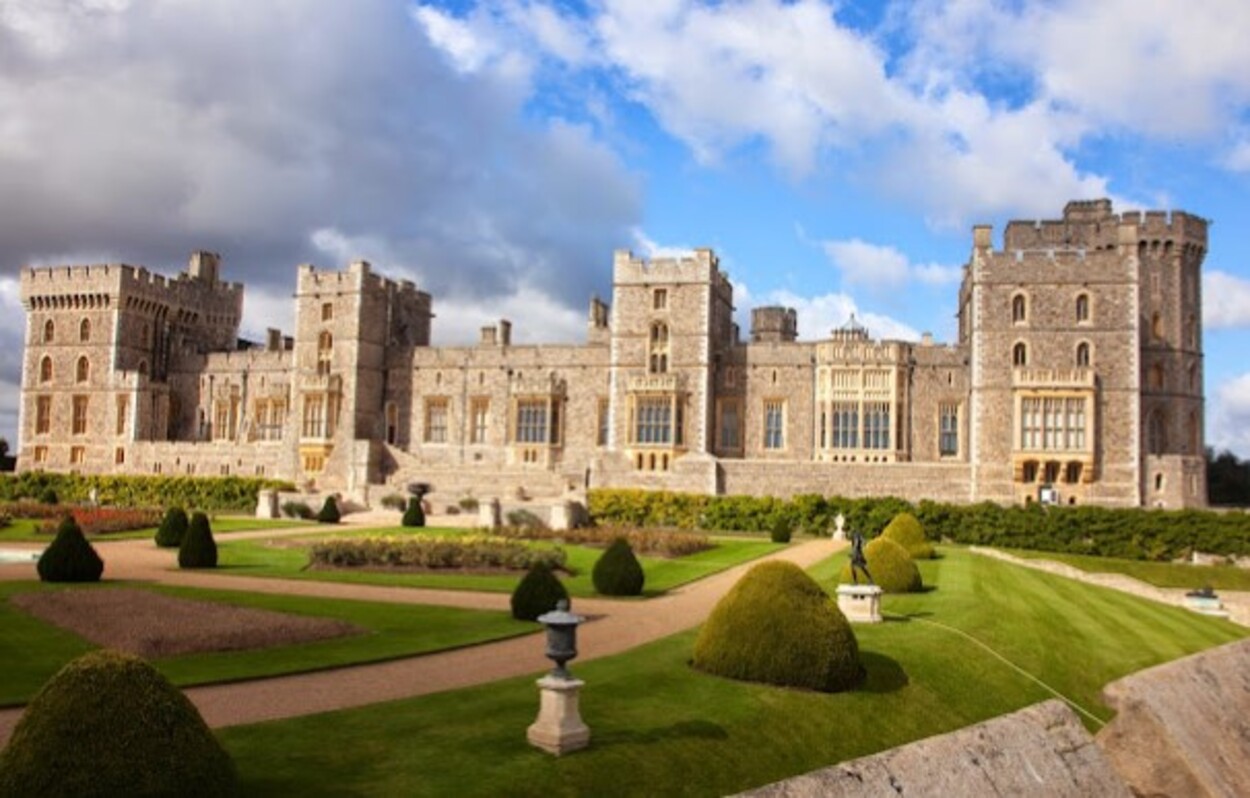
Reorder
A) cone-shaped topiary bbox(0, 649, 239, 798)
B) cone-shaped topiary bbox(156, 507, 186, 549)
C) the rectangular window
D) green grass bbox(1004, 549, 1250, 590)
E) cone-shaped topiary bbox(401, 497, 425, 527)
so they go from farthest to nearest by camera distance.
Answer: the rectangular window < cone-shaped topiary bbox(401, 497, 425, 527) < green grass bbox(1004, 549, 1250, 590) < cone-shaped topiary bbox(156, 507, 186, 549) < cone-shaped topiary bbox(0, 649, 239, 798)

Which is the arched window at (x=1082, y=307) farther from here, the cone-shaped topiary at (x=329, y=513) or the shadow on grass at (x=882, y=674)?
the shadow on grass at (x=882, y=674)

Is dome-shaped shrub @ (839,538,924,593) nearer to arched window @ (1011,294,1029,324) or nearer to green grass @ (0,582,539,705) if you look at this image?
green grass @ (0,582,539,705)

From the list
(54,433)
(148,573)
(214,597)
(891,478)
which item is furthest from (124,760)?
(54,433)

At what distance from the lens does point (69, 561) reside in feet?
68.0

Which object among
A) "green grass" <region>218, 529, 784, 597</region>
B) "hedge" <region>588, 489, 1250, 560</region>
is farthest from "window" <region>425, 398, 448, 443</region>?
"green grass" <region>218, 529, 784, 597</region>

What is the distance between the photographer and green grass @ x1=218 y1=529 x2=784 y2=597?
74.5ft

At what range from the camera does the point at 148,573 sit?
23.0m

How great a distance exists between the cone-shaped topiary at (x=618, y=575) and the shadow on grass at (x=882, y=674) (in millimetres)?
7262

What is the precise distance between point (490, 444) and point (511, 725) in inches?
1671

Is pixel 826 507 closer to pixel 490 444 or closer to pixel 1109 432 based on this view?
pixel 1109 432

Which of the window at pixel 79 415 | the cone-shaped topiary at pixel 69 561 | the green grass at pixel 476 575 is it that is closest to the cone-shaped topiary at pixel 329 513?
the green grass at pixel 476 575

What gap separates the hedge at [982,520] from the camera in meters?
34.3

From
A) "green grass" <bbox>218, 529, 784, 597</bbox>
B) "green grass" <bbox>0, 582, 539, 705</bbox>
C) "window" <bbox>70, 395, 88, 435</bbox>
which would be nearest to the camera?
"green grass" <bbox>0, 582, 539, 705</bbox>

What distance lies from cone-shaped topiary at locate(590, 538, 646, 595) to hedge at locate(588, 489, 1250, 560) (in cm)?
1179
